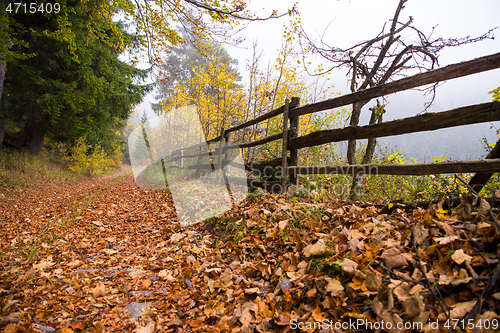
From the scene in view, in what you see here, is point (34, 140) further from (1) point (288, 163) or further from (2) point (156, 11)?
(1) point (288, 163)

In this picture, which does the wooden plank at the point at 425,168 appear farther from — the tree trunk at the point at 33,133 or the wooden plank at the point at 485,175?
the tree trunk at the point at 33,133

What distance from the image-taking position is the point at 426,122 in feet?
7.11

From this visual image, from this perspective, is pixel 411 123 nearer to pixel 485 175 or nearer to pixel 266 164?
pixel 485 175

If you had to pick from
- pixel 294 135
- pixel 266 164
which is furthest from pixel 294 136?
pixel 266 164

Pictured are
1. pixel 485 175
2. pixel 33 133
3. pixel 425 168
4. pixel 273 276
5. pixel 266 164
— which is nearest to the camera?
pixel 273 276

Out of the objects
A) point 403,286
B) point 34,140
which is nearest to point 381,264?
point 403,286

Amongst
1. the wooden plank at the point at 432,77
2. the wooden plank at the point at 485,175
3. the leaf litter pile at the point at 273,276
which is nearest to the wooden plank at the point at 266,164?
the leaf litter pile at the point at 273,276

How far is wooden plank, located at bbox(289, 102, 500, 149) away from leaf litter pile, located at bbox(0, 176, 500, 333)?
848 millimetres

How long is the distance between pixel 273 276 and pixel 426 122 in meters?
2.08

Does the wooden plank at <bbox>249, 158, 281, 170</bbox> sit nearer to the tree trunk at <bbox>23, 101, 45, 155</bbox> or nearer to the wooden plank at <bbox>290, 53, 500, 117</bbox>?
the wooden plank at <bbox>290, 53, 500, 117</bbox>

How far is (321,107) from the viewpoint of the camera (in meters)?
3.22

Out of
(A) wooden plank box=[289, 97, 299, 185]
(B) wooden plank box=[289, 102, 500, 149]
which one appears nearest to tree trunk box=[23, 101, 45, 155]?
(A) wooden plank box=[289, 97, 299, 185]

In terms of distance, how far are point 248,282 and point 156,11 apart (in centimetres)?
630

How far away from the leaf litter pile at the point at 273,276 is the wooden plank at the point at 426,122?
85 centimetres
